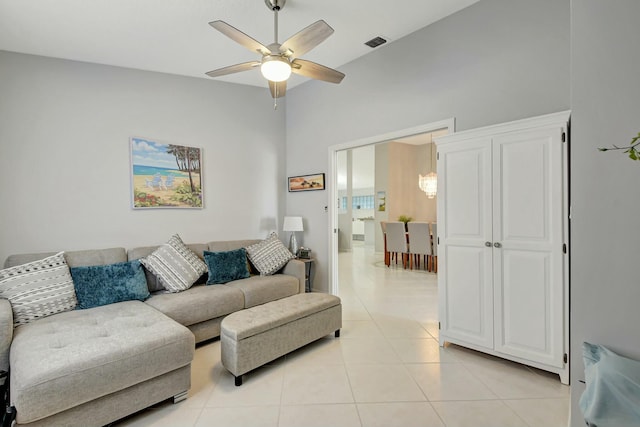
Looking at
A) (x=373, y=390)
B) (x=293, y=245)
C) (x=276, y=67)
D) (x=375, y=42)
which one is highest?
(x=375, y=42)

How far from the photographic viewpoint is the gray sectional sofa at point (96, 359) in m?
1.46

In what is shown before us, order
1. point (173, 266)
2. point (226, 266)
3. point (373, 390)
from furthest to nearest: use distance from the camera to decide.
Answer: point (226, 266)
point (173, 266)
point (373, 390)

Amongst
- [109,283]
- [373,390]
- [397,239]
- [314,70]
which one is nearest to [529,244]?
[373,390]

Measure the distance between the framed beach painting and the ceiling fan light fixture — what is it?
1.94 metres

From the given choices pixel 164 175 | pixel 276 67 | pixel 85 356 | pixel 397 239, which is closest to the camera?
pixel 85 356

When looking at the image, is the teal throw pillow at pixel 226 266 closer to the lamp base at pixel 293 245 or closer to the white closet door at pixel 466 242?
the lamp base at pixel 293 245

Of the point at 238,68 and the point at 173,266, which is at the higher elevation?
the point at 238,68

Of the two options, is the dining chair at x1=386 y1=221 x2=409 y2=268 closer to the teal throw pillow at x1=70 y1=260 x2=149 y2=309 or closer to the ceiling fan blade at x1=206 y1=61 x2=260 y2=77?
the ceiling fan blade at x1=206 y1=61 x2=260 y2=77

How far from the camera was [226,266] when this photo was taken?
3.34 metres

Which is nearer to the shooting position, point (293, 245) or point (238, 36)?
point (238, 36)

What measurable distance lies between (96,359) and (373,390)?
5.50ft

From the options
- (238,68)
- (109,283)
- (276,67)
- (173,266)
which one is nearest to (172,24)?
(238,68)

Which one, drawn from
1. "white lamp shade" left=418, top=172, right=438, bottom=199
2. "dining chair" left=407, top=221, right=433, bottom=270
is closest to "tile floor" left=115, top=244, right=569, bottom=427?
"dining chair" left=407, top=221, right=433, bottom=270

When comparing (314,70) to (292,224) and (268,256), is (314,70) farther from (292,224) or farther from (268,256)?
(292,224)
